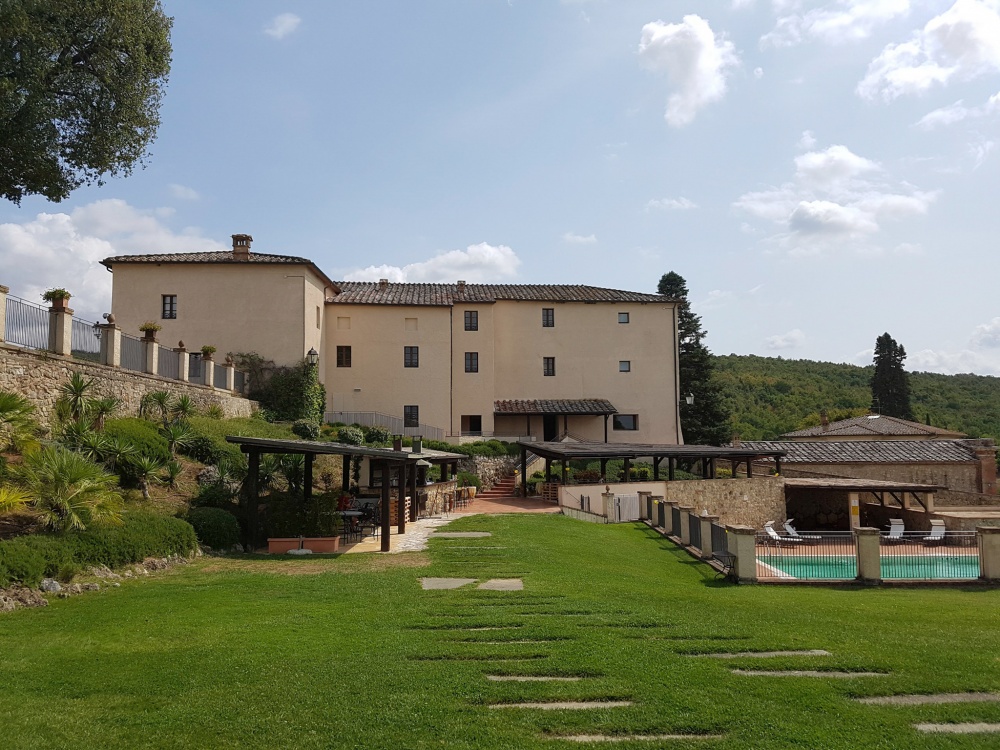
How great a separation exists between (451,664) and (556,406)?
34.7 m

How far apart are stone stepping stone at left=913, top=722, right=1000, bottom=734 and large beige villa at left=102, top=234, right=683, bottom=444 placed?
31.8 metres

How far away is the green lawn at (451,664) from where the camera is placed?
213 inches

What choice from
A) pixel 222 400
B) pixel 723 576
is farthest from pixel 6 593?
pixel 222 400

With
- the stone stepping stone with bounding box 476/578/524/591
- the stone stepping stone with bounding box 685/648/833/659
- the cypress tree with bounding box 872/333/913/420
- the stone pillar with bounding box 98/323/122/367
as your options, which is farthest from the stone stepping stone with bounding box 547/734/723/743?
the cypress tree with bounding box 872/333/913/420

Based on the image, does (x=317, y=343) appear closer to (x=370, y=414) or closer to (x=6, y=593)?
(x=370, y=414)

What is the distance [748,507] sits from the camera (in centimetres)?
2909

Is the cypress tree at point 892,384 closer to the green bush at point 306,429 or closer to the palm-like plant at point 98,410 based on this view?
the green bush at point 306,429

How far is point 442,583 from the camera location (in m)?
11.6

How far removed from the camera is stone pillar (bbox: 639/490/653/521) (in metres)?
24.0

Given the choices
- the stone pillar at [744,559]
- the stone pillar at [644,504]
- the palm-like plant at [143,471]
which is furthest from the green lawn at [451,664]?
the stone pillar at [644,504]

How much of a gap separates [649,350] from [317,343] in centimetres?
2018

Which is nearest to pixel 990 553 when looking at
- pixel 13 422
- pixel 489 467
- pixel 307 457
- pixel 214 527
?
pixel 307 457

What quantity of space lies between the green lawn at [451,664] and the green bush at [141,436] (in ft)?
18.4

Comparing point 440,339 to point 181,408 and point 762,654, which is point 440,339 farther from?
point 762,654
